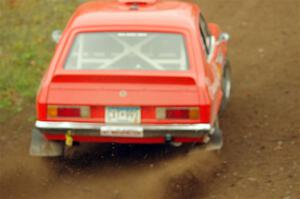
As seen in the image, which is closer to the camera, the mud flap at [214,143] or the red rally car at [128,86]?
the red rally car at [128,86]

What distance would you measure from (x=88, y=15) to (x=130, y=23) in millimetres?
481

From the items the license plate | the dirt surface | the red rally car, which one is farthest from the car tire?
the license plate

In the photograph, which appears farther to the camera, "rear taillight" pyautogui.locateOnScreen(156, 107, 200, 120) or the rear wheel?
the rear wheel

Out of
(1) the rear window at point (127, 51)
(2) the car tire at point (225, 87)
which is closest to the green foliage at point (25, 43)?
(2) the car tire at point (225, 87)

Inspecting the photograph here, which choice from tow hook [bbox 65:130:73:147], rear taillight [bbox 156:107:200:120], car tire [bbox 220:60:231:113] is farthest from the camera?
car tire [bbox 220:60:231:113]

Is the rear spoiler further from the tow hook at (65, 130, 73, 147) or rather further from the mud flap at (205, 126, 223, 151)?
the mud flap at (205, 126, 223, 151)

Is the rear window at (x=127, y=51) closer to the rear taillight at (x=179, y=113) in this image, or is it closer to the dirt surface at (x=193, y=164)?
the rear taillight at (x=179, y=113)

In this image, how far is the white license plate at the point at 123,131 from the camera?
23.1 ft

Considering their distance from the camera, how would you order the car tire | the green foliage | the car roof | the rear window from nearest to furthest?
the rear window < the car roof < the car tire < the green foliage

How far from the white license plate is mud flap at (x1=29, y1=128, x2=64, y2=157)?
733mm

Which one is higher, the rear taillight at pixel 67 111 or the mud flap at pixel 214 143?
the rear taillight at pixel 67 111

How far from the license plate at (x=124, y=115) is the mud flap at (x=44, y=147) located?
32.6 inches

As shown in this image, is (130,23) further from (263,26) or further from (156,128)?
(263,26)

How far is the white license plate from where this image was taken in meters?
7.04
